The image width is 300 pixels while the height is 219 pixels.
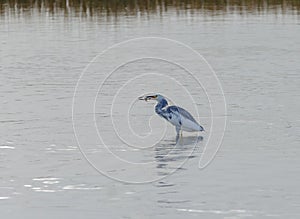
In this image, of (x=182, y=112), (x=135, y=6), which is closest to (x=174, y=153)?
(x=182, y=112)

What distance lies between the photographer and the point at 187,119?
34.0 ft

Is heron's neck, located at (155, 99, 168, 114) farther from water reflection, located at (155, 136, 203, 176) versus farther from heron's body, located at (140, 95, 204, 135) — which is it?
water reflection, located at (155, 136, 203, 176)

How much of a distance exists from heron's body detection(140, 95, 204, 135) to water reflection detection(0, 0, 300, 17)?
15.5 m

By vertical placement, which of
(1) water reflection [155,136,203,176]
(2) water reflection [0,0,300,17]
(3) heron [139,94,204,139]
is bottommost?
(2) water reflection [0,0,300,17]

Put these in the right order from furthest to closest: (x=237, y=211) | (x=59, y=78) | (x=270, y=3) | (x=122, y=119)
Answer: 1. (x=270, y=3)
2. (x=59, y=78)
3. (x=122, y=119)
4. (x=237, y=211)

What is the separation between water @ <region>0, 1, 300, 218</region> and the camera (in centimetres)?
750

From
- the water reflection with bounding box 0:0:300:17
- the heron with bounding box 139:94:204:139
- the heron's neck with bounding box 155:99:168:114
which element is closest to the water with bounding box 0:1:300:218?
the heron with bounding box 139:94:204:139

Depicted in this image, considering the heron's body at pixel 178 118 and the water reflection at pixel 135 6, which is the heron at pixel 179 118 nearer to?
the heron's body at pixel 178 118

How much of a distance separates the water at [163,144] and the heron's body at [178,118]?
0.13m

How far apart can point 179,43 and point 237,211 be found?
12.0 meters

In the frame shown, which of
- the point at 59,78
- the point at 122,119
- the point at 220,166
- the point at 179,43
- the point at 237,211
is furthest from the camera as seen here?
the point at 179,43

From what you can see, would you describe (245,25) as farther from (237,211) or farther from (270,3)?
(237,211)

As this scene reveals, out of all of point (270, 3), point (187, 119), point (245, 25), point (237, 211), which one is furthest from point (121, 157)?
point (270, 3)

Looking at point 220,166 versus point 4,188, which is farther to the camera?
point 220,166
